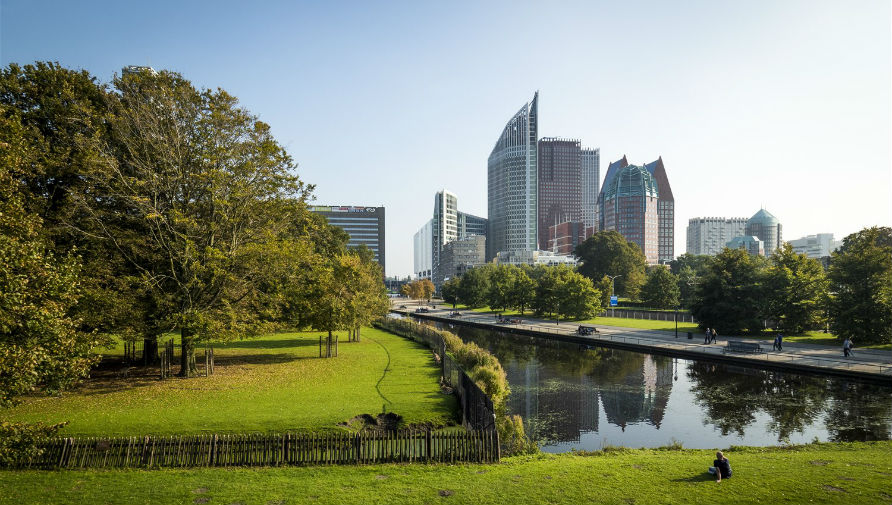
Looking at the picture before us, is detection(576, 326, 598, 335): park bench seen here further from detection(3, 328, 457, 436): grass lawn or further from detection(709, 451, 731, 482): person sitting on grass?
detection(709, 451, 731, 482): person sitting on grass

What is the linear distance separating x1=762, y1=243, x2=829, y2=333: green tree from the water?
18.6m

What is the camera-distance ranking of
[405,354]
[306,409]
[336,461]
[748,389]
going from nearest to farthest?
1. [336,461]
2. [306,409]
3. [748,389]
4. [405,354]

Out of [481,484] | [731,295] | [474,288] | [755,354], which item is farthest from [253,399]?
[474,288]

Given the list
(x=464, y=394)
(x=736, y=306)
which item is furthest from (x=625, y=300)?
(x=464, y=394)

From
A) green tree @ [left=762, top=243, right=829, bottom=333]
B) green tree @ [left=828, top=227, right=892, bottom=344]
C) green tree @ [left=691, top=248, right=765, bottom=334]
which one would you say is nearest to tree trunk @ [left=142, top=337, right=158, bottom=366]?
green tree @ [left=691, top=248, right=765, bottom=334]

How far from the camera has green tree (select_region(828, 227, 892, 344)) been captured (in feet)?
136

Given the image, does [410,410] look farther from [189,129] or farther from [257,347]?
[257,347]

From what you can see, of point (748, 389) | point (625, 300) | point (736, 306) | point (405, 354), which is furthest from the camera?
point (625, 300)

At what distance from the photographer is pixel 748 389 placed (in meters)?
30.6

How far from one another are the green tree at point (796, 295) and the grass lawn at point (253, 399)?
Answer: 40.8m

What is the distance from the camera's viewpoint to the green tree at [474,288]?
103812mm

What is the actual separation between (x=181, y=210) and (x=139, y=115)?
222 inches

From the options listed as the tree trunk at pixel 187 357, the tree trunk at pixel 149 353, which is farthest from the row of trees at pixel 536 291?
the tree trunk at pixel 187 357

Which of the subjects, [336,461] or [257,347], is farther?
[257,347]
